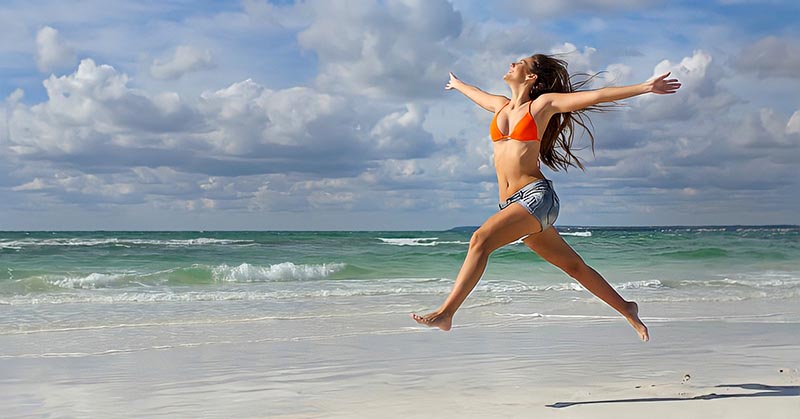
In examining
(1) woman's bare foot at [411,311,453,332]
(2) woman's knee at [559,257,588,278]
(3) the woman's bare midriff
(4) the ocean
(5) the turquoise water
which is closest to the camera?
(1) woman's bare foot at [411,311,453,332]

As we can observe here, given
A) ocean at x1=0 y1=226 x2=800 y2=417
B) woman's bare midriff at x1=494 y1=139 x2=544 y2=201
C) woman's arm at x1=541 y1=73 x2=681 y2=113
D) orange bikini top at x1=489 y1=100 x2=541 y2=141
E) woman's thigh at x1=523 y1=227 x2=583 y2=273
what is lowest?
ocean at x1=0 y1=226 x2=800 y2=417

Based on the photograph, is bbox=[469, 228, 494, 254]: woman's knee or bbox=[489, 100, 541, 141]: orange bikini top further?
bbox=[489, 100, 541, 141]: orange bikini top

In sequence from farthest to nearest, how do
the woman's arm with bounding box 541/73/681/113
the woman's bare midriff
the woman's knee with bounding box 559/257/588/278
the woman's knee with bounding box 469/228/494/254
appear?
the woman's knee with bounding box 559/257/588/278, the woman's bare midriff, the woman's knee with bounding box 469/228/494/254, the woman's arm with bounding box 541/73/681/113

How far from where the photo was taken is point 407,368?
668cm

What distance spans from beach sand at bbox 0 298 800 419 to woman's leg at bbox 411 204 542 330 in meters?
0.74

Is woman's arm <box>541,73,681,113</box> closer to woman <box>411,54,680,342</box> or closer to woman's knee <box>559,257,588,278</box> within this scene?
woman <box>411,54,680,342</box>

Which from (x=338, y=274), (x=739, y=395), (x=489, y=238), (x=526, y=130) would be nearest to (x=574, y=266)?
(x=489, y=238)

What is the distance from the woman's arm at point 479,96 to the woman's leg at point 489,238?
2.95 ft

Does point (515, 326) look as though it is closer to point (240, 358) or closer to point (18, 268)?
point (240, 358)

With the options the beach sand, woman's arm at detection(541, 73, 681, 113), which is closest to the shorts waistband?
woman's arm at detection(541, 73, 681, 113)

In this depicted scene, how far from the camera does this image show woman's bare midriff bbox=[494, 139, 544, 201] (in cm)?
515

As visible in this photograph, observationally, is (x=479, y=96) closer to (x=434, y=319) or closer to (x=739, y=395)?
(x=434, y=319)

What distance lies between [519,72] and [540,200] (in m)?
0.92

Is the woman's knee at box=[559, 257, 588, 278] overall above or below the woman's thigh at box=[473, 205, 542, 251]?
below
